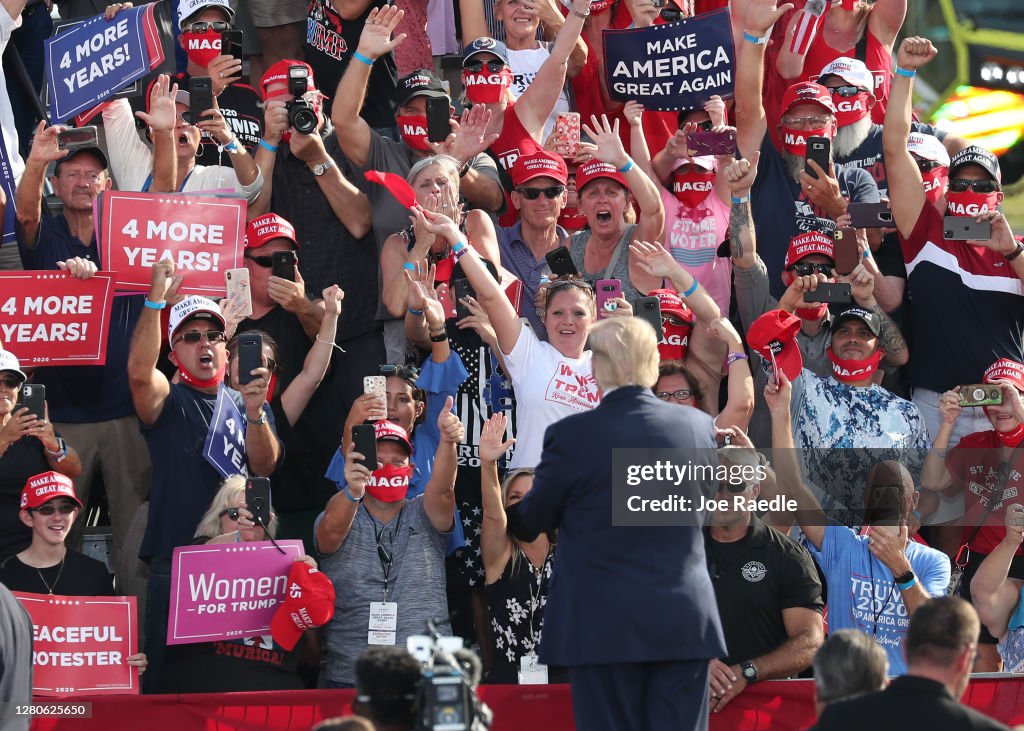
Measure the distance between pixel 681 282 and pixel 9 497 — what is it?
3492mm

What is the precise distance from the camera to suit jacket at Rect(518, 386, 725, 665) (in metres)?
6.10

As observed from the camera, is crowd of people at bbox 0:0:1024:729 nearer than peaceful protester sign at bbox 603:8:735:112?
Yes

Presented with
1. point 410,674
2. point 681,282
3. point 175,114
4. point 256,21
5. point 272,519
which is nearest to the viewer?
point 410,674

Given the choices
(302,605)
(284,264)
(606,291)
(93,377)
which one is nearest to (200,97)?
(284,264)

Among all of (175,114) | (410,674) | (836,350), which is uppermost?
(175,114)

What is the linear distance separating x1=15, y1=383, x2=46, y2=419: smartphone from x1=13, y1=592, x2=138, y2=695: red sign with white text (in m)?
0.95

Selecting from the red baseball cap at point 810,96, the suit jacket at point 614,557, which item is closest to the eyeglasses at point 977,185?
the red baseball cap at point 810,96

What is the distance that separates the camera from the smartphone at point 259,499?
316 inches

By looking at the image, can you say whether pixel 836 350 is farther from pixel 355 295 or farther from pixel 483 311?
pixel 355 295

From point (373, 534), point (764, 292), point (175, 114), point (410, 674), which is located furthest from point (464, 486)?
point (410, 674)

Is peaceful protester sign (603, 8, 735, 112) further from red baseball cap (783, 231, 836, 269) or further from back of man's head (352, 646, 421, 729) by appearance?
back of man's head (352, 646, 421, 729)

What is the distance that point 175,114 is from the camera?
9.62 meters

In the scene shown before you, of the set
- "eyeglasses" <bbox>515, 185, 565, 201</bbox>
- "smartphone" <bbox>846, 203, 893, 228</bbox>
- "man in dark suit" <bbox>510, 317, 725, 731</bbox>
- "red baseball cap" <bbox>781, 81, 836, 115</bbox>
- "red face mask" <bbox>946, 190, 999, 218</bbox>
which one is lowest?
"man in dark suit" <bbox>510, 317, 725, 731</bbox>

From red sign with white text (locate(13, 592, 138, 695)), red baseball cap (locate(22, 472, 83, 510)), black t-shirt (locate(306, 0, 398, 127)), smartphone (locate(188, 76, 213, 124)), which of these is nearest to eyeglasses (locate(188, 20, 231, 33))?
smartphone (locate(188, 76, 213, 124))
